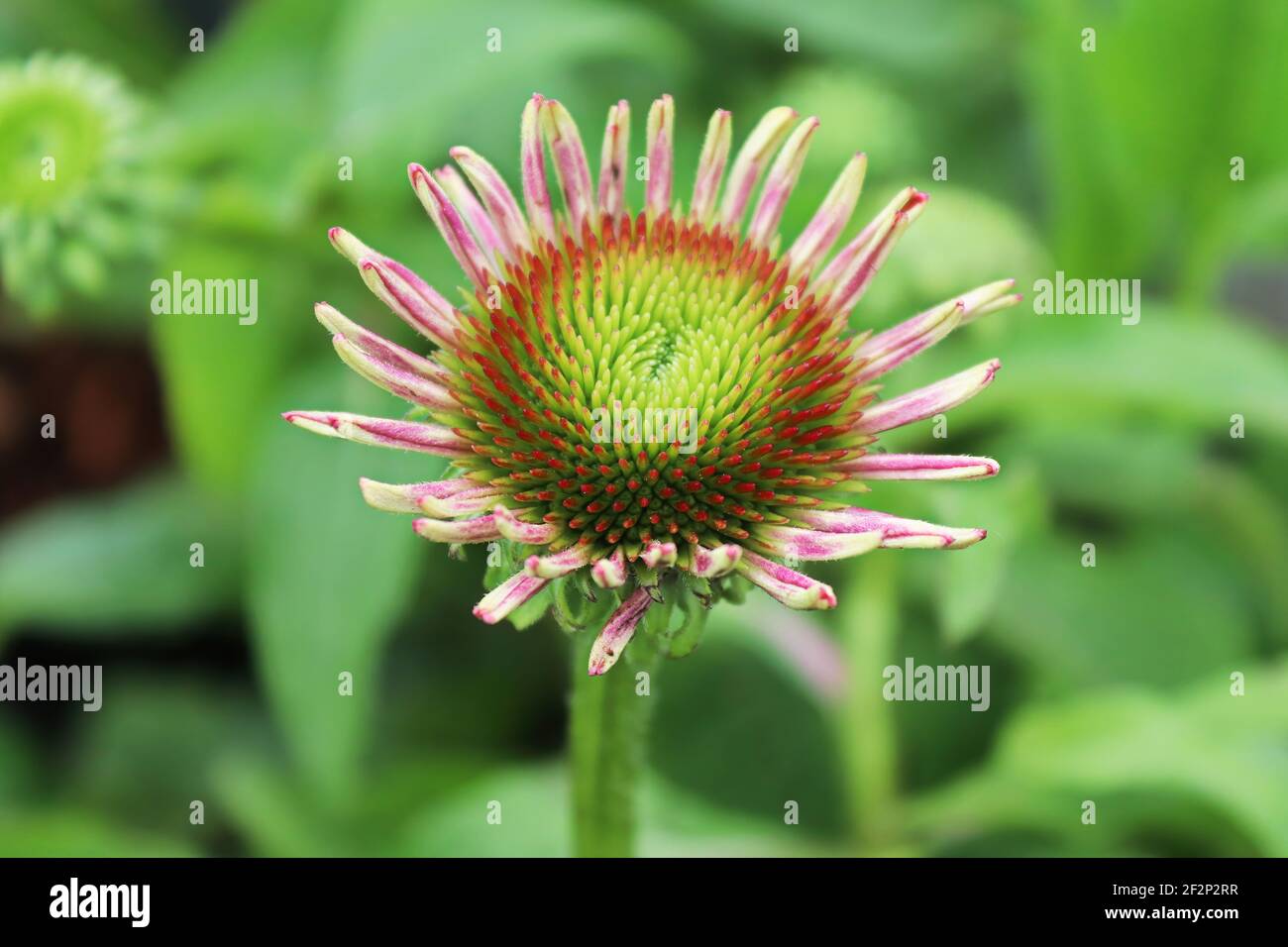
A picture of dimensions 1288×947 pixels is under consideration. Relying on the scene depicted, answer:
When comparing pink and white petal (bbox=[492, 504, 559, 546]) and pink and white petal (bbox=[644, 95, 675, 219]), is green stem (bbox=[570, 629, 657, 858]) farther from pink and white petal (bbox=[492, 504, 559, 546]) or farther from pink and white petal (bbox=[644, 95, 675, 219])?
pink and white petal (bbox=[644, 95, 675, 219])

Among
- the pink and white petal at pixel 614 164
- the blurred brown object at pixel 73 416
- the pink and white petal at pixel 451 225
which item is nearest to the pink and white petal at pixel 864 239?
the pink and white petal at pixel 614 164

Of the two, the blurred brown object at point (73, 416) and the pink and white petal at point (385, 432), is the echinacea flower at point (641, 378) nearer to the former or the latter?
the pink and white petal at point (385, 432)

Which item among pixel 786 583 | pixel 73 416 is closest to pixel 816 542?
pixel 786 583

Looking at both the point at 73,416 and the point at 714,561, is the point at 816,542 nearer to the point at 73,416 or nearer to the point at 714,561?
the point at 714,561

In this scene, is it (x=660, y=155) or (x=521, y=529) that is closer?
(x=521, y=529)
